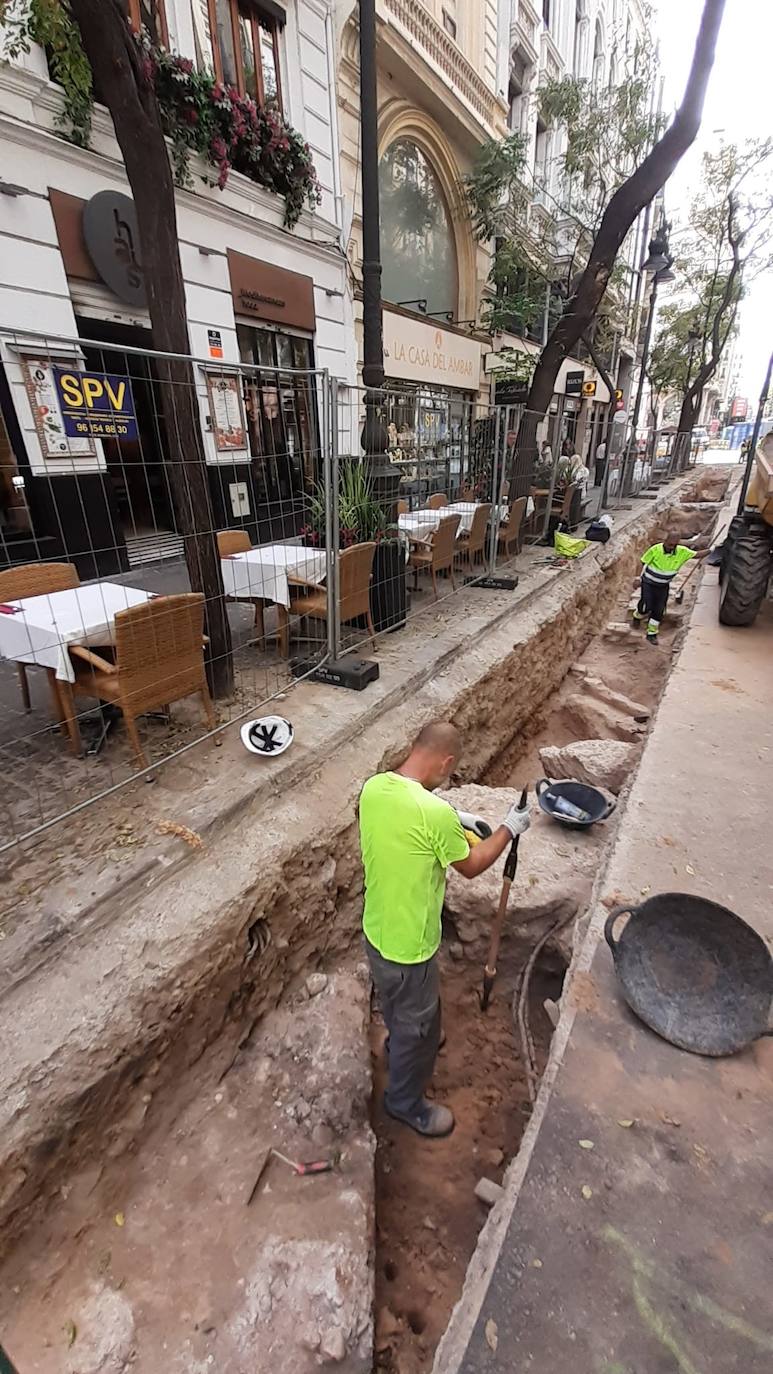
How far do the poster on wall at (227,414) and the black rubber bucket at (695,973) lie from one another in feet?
12.1

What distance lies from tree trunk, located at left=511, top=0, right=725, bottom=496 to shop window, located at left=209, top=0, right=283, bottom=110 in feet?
16.8

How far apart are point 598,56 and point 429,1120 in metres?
33.1

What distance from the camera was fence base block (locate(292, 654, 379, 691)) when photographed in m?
4.68

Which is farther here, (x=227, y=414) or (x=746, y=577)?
(x=746, y=577)

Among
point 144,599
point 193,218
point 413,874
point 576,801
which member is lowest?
point 576,801

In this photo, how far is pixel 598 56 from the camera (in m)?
22.0

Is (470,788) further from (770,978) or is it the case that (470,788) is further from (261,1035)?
(770,978)

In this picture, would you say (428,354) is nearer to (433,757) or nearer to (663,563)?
(663,563)

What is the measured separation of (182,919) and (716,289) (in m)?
29.0

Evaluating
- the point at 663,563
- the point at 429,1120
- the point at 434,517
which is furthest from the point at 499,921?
the point at 663,563

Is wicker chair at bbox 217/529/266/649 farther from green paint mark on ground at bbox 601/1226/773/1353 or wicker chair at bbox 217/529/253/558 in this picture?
green paint mark on ground at bbox 601/1226/773/1353

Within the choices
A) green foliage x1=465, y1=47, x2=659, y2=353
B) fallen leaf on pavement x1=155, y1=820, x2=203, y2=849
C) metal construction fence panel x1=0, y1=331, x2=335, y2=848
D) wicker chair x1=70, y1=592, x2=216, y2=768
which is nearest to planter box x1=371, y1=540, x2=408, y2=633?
metal construction fence panel x1=0, y1=331, x2=335, y2=848

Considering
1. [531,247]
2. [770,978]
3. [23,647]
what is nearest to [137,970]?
[23,647]

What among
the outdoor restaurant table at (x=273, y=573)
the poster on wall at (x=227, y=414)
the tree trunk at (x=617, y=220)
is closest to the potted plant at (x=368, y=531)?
the outdoor restaurant table at (x=273, y=573)
